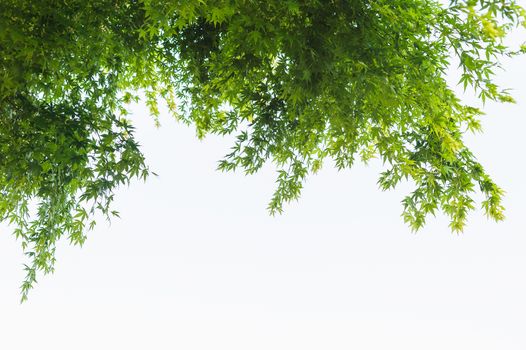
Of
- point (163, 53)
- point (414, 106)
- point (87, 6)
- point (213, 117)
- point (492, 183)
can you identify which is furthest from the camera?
point (213, 117)

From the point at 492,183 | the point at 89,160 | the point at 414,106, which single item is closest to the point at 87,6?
the point at 89,160

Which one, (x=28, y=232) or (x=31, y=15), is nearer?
(x=31, y=15)

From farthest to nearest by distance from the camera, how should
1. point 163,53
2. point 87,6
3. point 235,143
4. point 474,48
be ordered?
point 163,53 → point 235,143 → point 87,6 → point 474,48

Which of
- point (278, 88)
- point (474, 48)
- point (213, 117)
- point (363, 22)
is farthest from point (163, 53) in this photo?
point (474, 48)

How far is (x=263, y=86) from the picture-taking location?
18.2 feet

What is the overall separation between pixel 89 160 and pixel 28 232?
1370mm

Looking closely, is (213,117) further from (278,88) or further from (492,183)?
(492,183)

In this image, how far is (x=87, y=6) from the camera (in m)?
4.78

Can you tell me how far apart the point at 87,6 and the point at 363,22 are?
7.61 ft

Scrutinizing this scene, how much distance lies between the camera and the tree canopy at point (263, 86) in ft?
13.4

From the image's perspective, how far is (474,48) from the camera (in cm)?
392

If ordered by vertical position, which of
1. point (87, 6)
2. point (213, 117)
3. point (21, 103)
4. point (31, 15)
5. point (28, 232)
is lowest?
point (28, 232)

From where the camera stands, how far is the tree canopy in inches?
160

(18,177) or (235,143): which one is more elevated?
(235,143)
